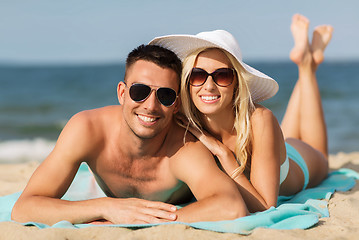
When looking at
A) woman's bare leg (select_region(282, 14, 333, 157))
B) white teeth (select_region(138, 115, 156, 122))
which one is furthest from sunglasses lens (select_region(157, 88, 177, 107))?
woman's bare leg (select_region(282, 14, 333, 157))

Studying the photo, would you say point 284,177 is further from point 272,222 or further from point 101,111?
point 101,111

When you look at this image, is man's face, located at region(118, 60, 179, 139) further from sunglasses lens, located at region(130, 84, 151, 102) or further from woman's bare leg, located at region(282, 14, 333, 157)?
woman's bare leg, located at region(282, 14, 333, 157)

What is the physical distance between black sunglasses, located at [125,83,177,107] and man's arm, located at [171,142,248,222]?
19.6 inches

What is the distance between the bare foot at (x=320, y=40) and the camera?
621 centimetres

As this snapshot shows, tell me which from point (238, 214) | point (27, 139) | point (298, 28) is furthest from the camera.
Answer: point (27, 139)

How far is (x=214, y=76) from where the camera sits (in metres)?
3.80

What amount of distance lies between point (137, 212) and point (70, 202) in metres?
0.55

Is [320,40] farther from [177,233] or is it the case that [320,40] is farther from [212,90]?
[177,233]

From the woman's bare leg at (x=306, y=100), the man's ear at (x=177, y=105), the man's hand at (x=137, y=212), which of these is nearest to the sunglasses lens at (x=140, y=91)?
the man's ear at (x=177, y=105)

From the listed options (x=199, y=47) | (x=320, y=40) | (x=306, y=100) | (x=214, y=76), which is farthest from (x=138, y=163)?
(x=320, y=40)

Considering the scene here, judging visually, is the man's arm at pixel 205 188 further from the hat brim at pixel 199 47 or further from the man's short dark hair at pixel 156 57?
the hat brim at pixel 199 47

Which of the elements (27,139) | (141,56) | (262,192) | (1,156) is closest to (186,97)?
(141,56)

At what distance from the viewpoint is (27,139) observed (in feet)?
38.0

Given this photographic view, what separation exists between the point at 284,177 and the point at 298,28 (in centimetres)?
275
